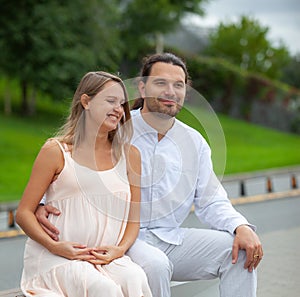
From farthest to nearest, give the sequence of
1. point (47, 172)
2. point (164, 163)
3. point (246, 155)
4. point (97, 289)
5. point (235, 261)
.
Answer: point (246, 155)
point (164, 163)
point (235, 261)
point (47, 172)
point (97, 289)

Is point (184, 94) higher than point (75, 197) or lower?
higher

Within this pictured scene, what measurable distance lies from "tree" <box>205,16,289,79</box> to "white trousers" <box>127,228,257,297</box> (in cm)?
4959

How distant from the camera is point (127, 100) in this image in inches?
149

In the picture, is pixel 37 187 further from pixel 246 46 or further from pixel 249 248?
pixel 246 46

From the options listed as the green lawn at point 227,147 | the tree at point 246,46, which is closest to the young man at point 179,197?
the green lawn at point 227,147

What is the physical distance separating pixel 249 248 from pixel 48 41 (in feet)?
74.4

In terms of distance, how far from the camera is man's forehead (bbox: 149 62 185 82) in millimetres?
4070

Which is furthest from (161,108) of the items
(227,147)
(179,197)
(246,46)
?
(246,46)

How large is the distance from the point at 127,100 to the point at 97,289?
3.25ft

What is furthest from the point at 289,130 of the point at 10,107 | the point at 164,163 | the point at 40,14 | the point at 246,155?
the point at 164,163

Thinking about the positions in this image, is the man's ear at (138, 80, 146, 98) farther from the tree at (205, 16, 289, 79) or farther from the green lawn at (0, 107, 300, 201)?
the tree at (205, 16, 289, 79)

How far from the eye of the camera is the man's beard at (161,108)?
4.05 m

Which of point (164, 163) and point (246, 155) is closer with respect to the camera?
point (164, 163)

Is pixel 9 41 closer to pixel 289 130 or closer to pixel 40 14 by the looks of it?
pixel 40 14
